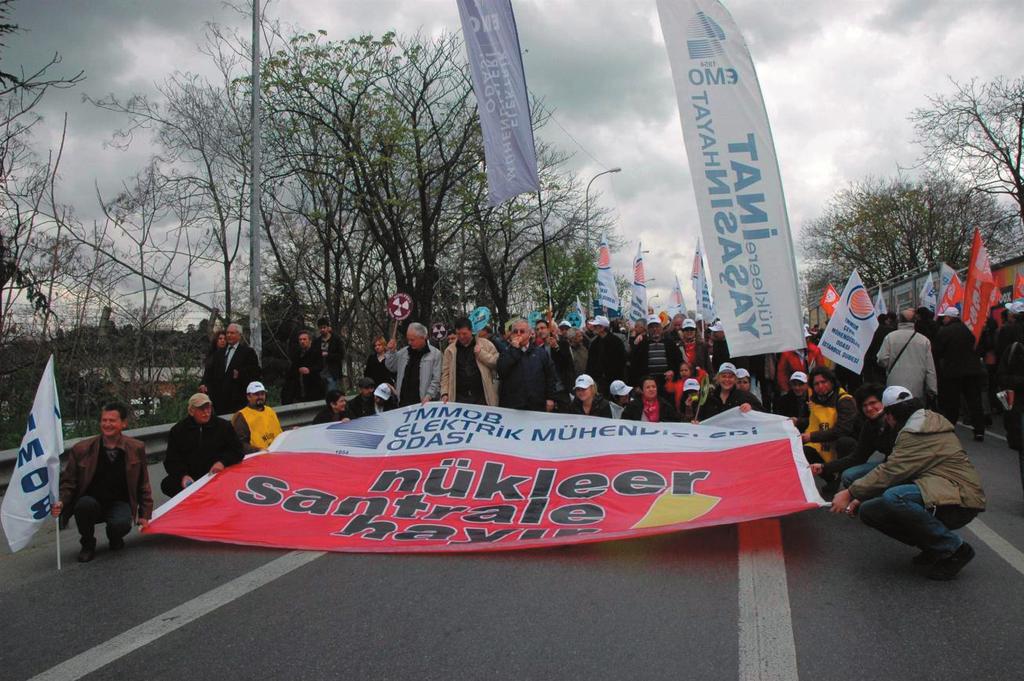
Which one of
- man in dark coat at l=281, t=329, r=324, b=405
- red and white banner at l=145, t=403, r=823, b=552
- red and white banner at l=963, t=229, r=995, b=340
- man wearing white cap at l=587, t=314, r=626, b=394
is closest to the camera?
red and white banner at l=145, t=403, r=823, b=552

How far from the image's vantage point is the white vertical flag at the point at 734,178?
7.70 meters

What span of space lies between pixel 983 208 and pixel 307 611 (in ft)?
199

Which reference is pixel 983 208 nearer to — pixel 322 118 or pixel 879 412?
pixel 322 118

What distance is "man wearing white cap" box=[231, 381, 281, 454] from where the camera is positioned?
8.78 m

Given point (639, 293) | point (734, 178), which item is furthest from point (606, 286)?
point (734, 178)

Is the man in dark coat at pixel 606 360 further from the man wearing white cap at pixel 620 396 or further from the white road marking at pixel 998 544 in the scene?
the white road marking at pixel 998 544

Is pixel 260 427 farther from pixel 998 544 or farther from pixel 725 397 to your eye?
pixel 998 544

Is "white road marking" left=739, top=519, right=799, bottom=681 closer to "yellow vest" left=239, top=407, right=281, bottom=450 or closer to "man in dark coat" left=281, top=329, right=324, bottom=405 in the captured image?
"yellow vest" left=239, top=407, right=281, bottom=450

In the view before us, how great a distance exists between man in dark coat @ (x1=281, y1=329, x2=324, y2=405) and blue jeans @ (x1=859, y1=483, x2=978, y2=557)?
9.41 meters

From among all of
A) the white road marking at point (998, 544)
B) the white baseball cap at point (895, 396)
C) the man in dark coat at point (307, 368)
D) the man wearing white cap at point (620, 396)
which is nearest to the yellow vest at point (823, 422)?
the white road marking at point (998, 544)

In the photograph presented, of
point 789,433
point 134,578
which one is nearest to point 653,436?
point 789,433

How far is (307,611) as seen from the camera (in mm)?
4883

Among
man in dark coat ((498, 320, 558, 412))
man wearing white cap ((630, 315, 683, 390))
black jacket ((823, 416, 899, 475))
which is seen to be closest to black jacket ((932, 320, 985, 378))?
man wearing white cap ((630, 315, 683, 390))

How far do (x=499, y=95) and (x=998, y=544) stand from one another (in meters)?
8.27
